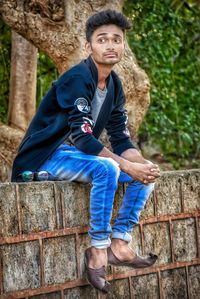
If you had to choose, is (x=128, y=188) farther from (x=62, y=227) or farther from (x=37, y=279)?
(x=37, y=279)

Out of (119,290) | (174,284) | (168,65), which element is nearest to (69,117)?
(119,290)

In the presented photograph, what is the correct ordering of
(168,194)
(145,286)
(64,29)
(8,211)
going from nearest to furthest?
(8,211), (145,286), (168,194), (64,29)

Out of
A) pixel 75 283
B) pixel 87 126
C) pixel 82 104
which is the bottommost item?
pixel 75 283

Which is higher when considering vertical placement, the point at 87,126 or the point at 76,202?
the point at 87,126

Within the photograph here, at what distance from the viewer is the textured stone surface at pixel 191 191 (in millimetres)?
3807

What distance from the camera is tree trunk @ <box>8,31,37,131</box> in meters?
5.96

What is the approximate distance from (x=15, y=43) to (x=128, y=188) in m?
3.31

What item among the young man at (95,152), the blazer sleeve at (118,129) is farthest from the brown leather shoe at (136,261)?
the blazer sleeve at (118,129)

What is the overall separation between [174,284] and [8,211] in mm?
1418

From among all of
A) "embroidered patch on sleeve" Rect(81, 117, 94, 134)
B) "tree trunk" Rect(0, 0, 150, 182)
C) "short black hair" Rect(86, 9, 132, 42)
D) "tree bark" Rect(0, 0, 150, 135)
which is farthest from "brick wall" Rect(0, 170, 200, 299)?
"tree bark" Rect(0, 0, 150, 135)

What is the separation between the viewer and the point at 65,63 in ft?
15.9

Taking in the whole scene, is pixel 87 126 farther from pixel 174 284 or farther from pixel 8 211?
pixel 174 284

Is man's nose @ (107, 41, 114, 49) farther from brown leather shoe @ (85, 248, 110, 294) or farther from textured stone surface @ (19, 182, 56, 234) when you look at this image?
brown leather shoe @ (85, 248, 110, 294)

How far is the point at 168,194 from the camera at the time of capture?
12.2 feet
